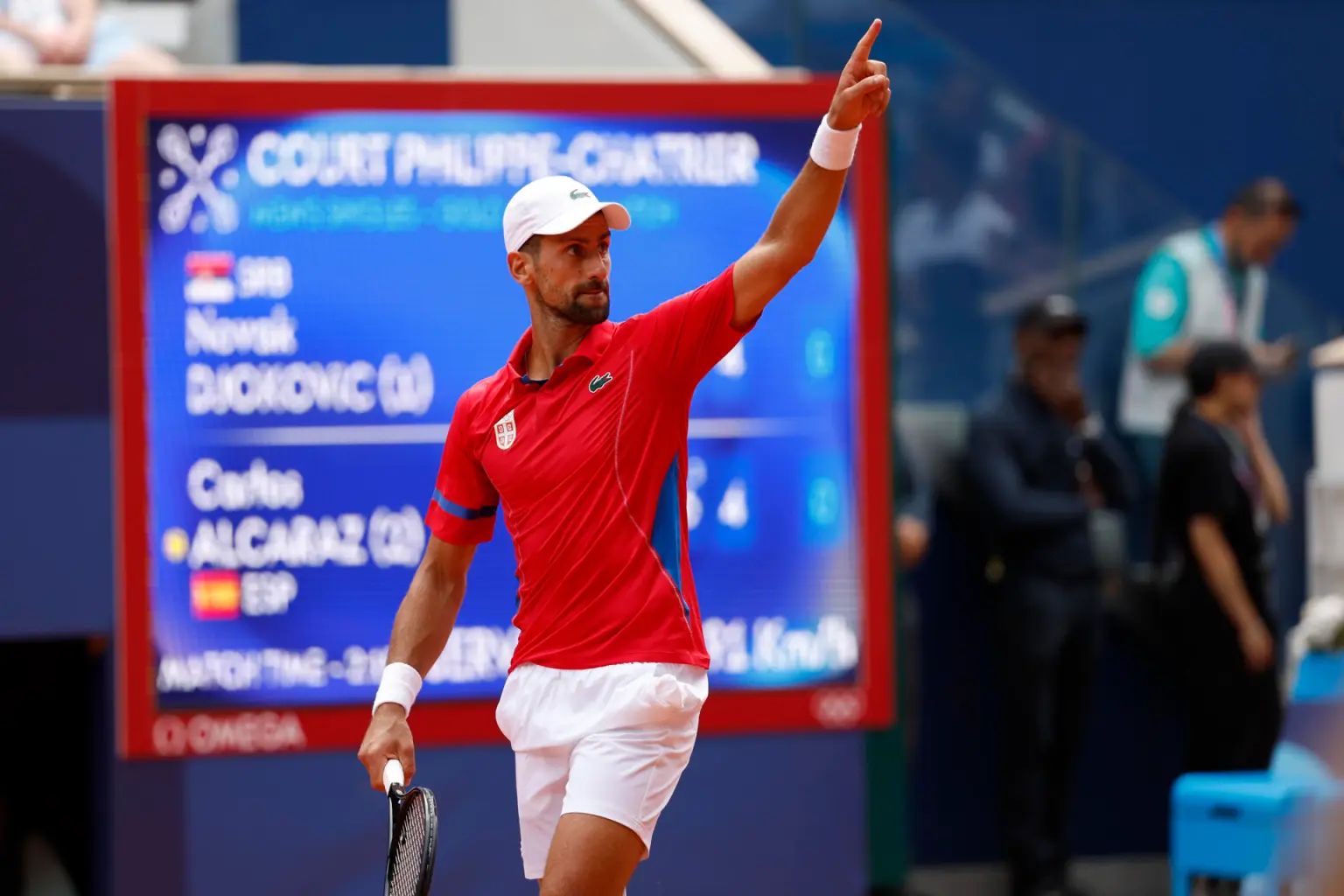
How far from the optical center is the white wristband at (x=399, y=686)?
4410 mm

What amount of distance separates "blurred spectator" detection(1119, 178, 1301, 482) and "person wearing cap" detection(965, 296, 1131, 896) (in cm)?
54

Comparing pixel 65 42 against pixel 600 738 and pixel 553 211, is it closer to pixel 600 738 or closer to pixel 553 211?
pixel 553 211

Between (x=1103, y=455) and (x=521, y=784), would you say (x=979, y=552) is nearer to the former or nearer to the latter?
(x=1103, y=455)

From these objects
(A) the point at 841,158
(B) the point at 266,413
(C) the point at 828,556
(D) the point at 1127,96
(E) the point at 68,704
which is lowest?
(E) the point at 68,704

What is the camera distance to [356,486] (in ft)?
20.4

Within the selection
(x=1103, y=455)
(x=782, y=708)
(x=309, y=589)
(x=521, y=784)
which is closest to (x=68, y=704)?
(x=309, y=589)

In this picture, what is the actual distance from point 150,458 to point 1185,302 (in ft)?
14.1

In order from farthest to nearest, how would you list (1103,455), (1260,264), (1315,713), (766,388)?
(1260,264), (1103,455), (766,388), (1315,713)

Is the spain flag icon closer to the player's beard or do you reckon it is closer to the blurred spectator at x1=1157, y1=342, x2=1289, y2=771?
the player's beard

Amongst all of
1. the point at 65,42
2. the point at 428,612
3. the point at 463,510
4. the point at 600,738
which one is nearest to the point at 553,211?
the point at 463,510

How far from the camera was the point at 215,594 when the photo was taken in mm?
6160

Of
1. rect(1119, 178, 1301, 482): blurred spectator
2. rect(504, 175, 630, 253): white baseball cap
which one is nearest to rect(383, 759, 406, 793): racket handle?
rect(504, 175, 630, 253): white baseball cap

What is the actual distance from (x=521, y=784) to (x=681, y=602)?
1.70 ft

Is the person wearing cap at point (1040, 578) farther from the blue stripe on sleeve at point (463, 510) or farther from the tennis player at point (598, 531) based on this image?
the tennis player at point (598, 531)
